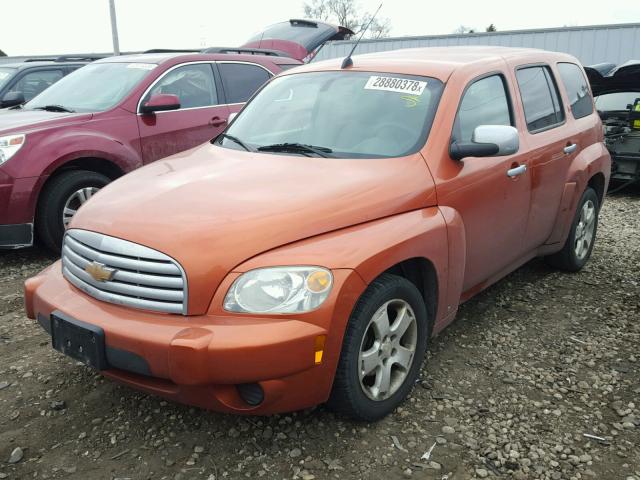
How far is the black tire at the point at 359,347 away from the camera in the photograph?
2.54 m

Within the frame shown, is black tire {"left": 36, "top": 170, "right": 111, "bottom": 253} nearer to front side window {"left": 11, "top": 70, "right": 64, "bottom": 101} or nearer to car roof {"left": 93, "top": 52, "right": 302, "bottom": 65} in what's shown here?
car roof {"left": 93, "top": 52, "right": 302, "bottom": 65}

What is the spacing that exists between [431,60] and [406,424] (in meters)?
2.14

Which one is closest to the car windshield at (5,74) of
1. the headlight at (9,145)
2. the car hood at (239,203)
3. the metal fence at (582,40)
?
the headlight at (9,145)

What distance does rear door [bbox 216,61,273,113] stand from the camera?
6.45 meters

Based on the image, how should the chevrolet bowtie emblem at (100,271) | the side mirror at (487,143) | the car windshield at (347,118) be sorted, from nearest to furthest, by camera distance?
the chevrolet bowtie emblem at (100,271) → the side mirror at (487,143) → the car windshield at (347,118)

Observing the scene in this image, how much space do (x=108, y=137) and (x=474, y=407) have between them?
4060mm

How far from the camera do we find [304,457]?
8.51 ft

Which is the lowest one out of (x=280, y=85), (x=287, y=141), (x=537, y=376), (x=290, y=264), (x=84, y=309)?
(x=537, y=376)

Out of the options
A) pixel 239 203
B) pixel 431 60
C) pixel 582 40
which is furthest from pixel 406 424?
pixel 582 40

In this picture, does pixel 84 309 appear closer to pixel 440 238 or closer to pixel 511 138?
pixel 440 238

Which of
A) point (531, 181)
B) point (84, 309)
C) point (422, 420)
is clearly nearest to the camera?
point (84, 309)

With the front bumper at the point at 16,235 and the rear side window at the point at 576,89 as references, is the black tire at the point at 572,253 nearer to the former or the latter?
the rear side window at the point at 576,89

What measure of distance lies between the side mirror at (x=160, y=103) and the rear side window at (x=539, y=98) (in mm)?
3153

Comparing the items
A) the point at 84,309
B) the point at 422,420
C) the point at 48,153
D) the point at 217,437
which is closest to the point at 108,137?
the point at 48,153
